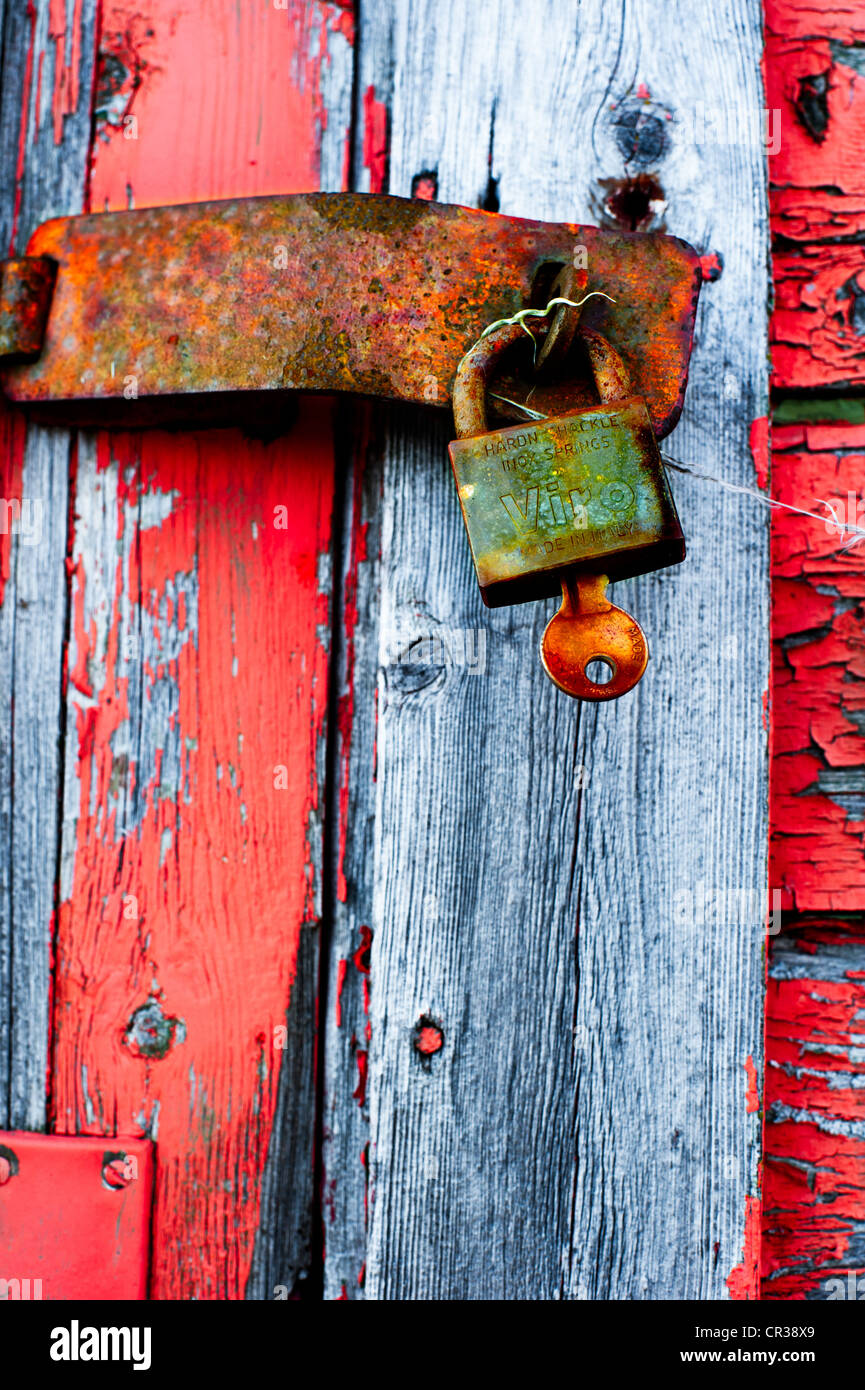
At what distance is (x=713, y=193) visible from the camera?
24.7 inches

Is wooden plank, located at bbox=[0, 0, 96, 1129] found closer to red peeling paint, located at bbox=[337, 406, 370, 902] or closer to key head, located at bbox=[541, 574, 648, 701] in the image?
red peeling paint, located at bbox=[337, 406, 370, 902]

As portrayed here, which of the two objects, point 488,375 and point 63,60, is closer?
point 488,375

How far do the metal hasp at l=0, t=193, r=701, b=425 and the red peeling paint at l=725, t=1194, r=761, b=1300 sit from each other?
54cm

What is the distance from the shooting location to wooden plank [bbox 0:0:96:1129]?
67cm

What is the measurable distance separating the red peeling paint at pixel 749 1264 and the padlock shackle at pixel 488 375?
0.55 meters

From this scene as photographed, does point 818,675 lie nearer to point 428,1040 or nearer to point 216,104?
point 428,1040

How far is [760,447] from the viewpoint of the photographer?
0.62m

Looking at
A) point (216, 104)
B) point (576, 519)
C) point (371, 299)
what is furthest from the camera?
point (216, 104)

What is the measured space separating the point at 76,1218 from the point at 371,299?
2.26 ft

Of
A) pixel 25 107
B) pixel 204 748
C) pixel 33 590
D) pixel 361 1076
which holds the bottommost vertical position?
pixel 361 1076
